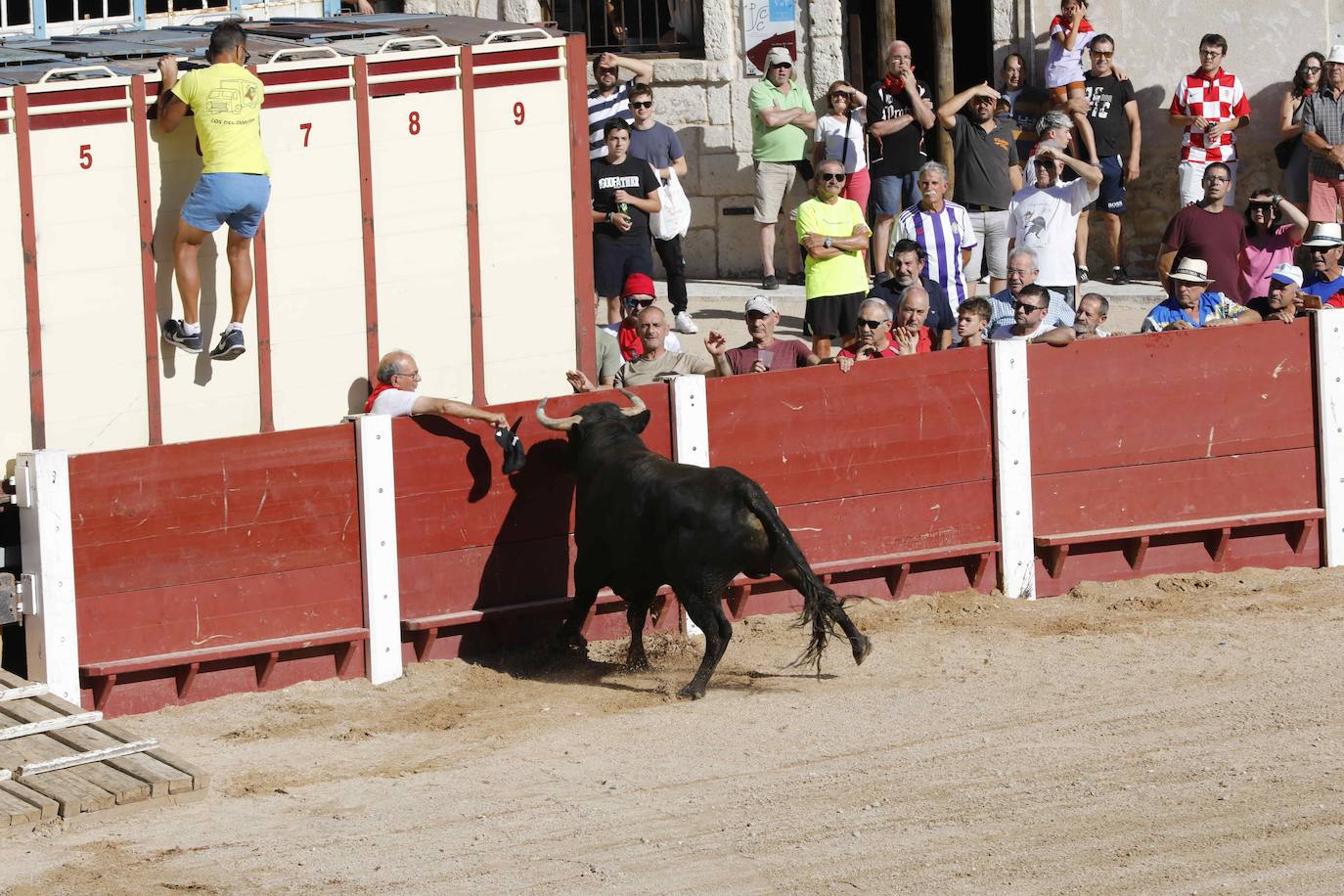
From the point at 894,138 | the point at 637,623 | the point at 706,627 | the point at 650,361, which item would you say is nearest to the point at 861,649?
the point at 706,627

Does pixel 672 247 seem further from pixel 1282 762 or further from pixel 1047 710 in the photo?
pixel 1282 762

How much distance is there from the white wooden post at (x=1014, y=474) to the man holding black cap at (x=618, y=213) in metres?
2.97

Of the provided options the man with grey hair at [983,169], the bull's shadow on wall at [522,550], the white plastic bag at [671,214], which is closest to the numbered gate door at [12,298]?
the bull's shadow on wall at [522,550]

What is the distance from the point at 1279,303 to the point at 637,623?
4.05m

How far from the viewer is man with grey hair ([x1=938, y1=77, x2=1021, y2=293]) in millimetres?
13586

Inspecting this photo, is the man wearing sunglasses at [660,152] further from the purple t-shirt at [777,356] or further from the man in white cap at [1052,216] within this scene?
the purple t-shirt at [777,356]

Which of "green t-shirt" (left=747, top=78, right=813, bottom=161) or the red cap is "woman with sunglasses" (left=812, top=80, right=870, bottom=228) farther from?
the red cap

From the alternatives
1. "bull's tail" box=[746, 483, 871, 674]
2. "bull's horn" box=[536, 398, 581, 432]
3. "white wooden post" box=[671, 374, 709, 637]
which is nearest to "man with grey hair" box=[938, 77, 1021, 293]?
"white wooden post" box=[671, 374, 709, 637]

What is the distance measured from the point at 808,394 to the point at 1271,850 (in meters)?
4.00

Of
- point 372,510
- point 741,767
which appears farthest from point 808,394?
point 741,767

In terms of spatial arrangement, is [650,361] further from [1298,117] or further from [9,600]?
[1298,117]

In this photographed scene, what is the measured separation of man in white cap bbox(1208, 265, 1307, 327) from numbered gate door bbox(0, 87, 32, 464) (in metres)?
5.81

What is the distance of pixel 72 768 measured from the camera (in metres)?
7.63

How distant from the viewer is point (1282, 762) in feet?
24.7
